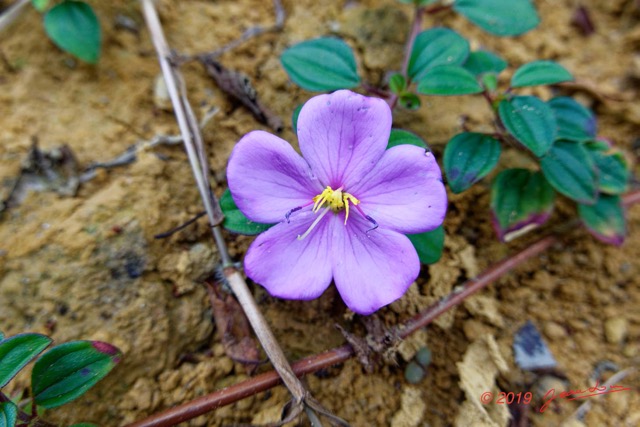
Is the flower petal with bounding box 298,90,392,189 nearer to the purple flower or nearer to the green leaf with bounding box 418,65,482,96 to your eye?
the purple flower

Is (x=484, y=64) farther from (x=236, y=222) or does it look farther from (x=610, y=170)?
(x=236, y=222)

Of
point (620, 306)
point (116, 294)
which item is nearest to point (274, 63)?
point (116, 294)

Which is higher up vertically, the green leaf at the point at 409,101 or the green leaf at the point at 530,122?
the green leaf at the point at 409,101

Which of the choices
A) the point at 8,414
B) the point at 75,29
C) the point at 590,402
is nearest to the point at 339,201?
the point at 8,414

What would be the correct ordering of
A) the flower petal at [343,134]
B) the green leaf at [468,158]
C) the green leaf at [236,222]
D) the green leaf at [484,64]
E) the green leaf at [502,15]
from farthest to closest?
the green leaf at [502,15]
the green leaf at [484,64]
the green leaf at [468,158]
the green leaf at [236,222]
the flower petal at [343,134]

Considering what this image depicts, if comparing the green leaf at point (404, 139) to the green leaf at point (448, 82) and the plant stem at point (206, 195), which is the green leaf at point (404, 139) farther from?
the plant stem at point (206, 195)

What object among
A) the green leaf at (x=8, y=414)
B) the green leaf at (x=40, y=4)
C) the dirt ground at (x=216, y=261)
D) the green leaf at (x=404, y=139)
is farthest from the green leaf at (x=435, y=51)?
the green leaf at (x=8, y=414)
